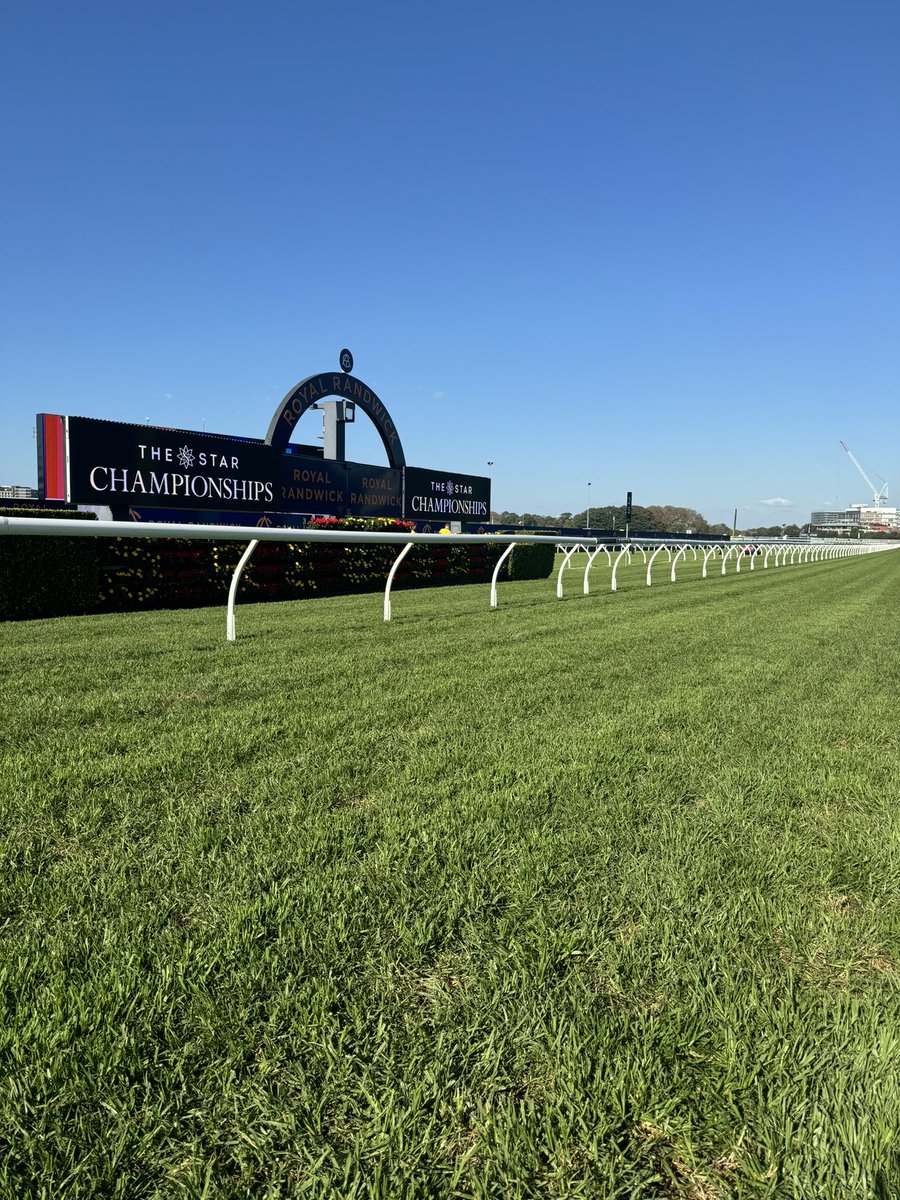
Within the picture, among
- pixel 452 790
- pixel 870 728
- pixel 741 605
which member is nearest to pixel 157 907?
pixel 452 790

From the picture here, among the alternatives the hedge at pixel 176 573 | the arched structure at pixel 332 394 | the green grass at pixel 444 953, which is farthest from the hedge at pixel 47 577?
the arched structure at pixel 332 394

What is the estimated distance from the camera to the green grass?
1.33m

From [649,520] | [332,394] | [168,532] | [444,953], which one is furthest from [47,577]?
[649,520]

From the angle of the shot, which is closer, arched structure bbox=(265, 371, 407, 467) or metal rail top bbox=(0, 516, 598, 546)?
metal rail top bbox=(0, 516, 598, 546)

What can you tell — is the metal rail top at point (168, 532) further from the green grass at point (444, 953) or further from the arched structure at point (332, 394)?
the arched structure at point (332, 394)

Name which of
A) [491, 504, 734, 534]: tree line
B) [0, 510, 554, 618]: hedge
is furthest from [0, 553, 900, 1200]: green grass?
[491, 504, 734, 534]: tree line

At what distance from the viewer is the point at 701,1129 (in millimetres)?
1396

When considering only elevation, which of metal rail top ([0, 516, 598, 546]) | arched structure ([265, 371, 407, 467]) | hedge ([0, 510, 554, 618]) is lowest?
hedge ([0, 510, 554, 618])

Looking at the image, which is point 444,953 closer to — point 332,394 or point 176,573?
point 176,573

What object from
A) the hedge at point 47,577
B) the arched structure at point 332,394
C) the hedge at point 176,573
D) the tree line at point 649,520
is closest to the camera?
the hedge at point 47,577

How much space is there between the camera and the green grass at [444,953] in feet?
4.38

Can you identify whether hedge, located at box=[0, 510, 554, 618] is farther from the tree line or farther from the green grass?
the tree line

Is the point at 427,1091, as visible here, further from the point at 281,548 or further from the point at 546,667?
the point at 281,548

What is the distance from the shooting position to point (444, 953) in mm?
1925
